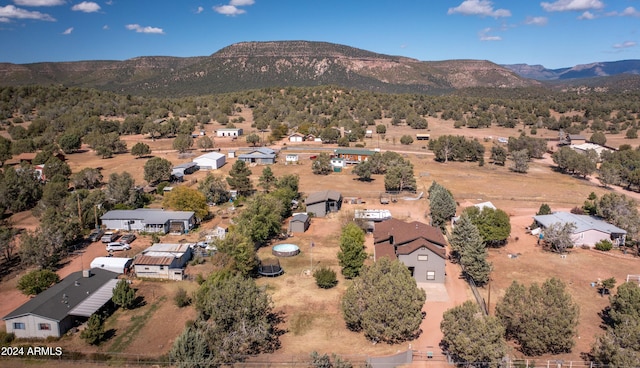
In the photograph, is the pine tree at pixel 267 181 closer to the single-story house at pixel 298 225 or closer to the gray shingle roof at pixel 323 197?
the gray shingle roof at pixel 323 197

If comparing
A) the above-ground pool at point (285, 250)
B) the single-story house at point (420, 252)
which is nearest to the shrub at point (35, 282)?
the above-ground pool at point (285, 250)

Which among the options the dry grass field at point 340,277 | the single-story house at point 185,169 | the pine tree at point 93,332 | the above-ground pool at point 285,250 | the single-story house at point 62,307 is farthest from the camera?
the single-story house at point 185,169

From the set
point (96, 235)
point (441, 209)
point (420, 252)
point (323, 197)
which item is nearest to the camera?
point (420, 252)

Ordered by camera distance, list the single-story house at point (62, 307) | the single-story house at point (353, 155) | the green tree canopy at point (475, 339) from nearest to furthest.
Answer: the green tree canopy at point (475, 339), the single-story house at point (62, 307), the single-story house at point (353, 155)

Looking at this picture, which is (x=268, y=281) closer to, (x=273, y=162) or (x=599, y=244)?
(x=599, y=244)

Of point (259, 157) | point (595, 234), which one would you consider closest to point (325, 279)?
point (595, 234)

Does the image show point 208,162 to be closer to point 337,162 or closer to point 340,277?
point 337,162

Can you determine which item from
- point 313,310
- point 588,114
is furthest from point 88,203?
point 588,114
